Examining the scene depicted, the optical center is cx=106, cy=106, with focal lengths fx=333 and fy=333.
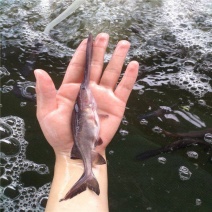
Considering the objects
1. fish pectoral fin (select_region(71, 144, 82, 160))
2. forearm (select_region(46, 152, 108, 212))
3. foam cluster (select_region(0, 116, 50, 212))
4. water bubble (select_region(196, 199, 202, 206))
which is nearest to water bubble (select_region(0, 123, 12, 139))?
foam cluster (select_region(0, 116, 50, 212))

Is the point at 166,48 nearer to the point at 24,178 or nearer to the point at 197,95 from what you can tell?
the point at 197,95

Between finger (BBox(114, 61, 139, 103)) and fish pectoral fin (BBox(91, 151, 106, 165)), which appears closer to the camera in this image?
fish pectoral fin (BBox(91, 151, 106, 165))

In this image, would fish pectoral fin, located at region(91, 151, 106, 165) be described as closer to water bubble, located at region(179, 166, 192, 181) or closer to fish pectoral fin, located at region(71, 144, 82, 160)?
fish pectoral fin, located at region(71, 144, 82, 160)

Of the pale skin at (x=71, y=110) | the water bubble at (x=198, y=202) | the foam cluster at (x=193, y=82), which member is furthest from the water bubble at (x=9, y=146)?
the foam cluster at (x=193, y=82)

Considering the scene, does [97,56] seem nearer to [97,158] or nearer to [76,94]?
[76,94]

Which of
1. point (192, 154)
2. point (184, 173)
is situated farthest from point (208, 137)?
point (184, 173)

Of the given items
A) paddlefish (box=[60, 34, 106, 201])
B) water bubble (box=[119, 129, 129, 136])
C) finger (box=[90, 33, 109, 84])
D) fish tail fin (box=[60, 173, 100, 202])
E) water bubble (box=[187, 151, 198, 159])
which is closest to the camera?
fish tail fin (box=[60, 173, 100, 202])
